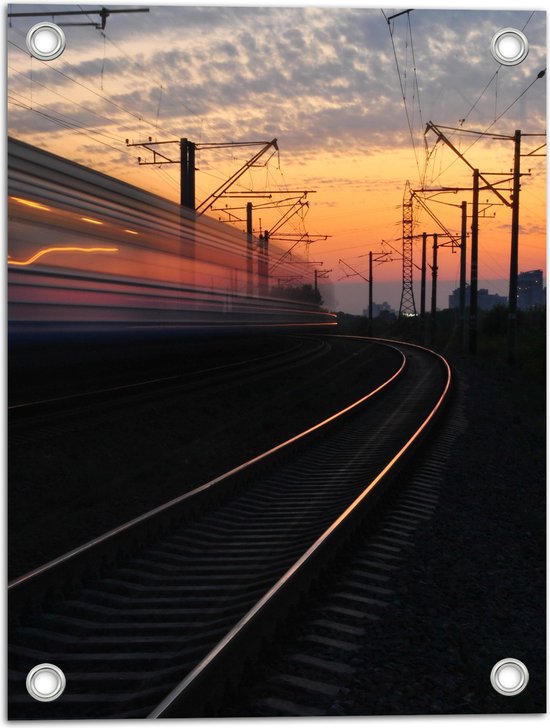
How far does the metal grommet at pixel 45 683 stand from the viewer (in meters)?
3.21

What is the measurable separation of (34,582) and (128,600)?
1.84 ft

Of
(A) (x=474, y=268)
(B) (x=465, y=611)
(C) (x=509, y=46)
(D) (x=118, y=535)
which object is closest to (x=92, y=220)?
(D) (x=118, y=535)

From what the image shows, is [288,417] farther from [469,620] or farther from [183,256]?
[469,620]

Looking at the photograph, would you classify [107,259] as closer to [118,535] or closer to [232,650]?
[118,535]

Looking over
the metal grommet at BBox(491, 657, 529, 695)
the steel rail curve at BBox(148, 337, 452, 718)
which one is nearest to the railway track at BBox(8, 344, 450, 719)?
the steel rail curve at BBox(148, 337, 452, 718)

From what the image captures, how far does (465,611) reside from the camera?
4523 mm

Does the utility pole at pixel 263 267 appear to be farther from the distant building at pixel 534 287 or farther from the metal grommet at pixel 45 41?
the metal grommet at pixel 45 41

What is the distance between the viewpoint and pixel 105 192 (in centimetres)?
805

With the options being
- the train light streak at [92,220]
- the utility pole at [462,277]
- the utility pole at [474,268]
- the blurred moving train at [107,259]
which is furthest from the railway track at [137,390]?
the utility pole at [462,277]

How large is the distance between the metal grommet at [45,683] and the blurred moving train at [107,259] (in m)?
2.07

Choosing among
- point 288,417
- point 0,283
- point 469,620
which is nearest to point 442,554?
point 469,620

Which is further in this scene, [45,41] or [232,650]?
[45,41]

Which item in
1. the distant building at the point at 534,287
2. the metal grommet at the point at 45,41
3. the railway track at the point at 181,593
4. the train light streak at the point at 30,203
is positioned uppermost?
the metal grommet at the point at 45,41

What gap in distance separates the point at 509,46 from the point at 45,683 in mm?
3819
